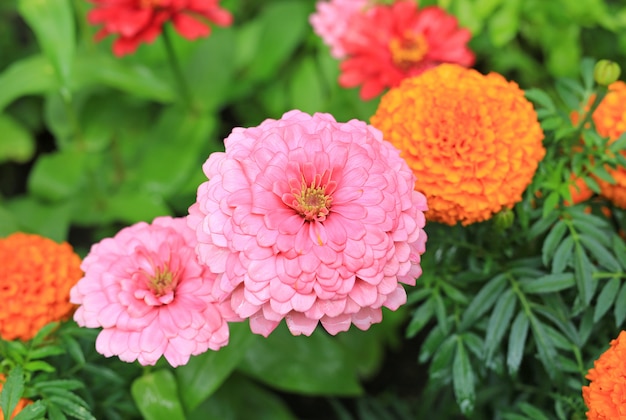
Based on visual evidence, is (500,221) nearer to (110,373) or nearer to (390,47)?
(390,47)

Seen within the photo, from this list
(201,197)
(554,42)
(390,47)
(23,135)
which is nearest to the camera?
(201,197)

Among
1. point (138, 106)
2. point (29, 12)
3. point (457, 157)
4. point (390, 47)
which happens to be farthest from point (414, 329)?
point (138, 106)

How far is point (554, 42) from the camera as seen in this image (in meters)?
1.56

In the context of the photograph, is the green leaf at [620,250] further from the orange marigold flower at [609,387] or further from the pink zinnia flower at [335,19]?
the pink zinnia flower at [335,19]

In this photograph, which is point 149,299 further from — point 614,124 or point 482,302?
point 614,124

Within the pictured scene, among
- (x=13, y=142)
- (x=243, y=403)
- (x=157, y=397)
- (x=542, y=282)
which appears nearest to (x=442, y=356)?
(x=542, y=282)

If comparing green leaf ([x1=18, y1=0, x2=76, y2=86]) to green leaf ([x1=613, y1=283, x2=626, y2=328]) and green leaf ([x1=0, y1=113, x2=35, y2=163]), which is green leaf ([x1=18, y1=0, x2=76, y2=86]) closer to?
green leaf ([x1=0, y1=113, x2=35, y2=163])

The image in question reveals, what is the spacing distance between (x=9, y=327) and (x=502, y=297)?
67 centimetres

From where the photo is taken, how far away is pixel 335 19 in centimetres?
138

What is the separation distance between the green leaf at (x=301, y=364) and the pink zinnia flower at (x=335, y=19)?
554mm

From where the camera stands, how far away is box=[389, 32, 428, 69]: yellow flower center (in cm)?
121

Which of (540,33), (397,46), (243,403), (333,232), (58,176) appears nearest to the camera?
(333,232)

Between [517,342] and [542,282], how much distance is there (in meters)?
0.09

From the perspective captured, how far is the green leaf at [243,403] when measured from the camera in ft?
4.21
